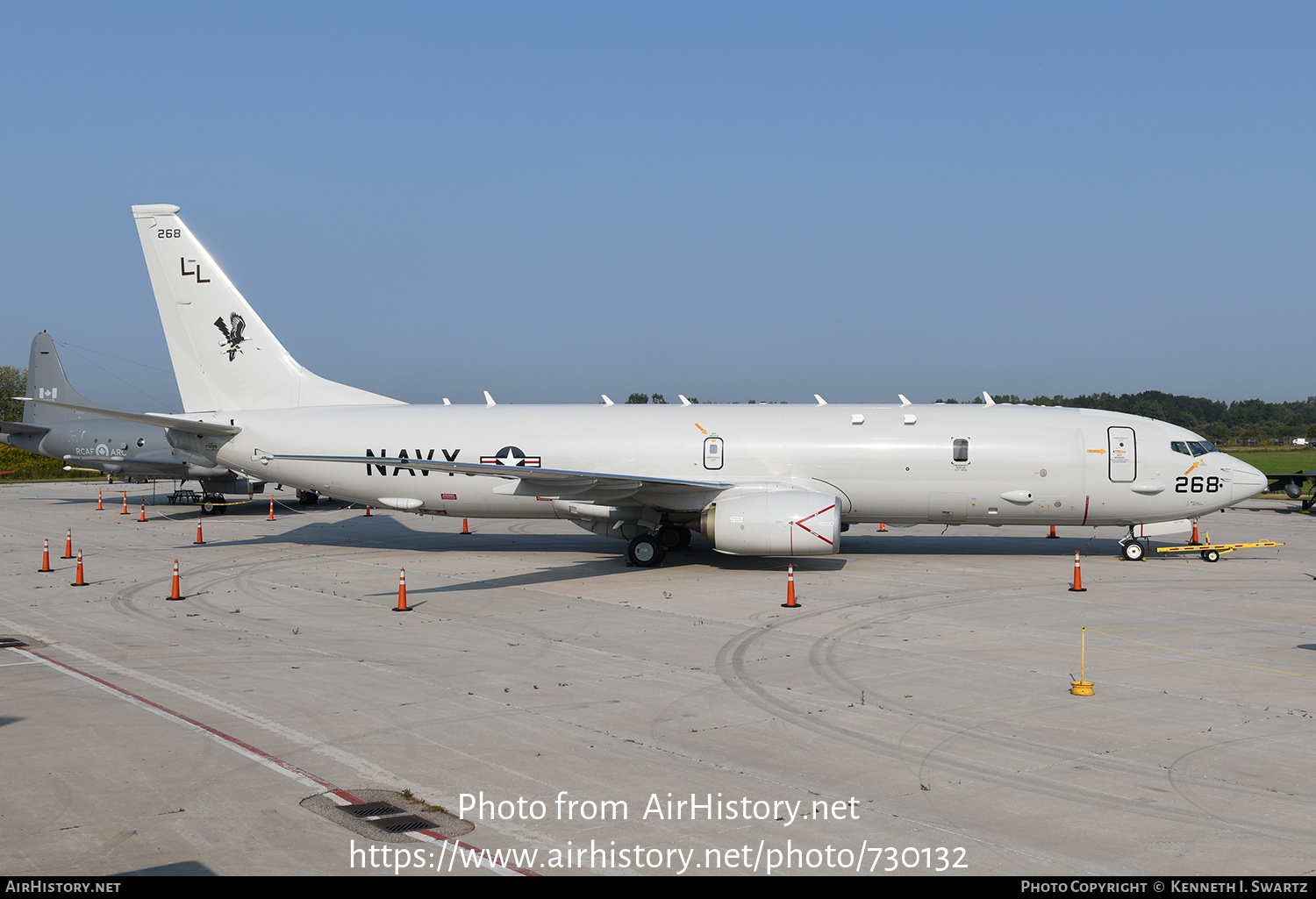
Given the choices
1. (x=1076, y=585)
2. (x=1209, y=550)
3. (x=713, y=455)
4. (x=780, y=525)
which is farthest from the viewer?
(x=1209, y=550)

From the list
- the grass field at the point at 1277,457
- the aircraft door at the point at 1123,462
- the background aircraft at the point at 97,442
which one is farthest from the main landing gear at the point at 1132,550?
the grass field at the point at 1277,457

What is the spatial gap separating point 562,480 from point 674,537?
15.1 ft

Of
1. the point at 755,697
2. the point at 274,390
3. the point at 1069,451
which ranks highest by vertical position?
the point at 274,390

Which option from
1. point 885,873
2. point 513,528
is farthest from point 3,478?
point 885,873

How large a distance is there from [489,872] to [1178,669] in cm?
1092

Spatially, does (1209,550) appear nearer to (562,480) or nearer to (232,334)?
(562,480)

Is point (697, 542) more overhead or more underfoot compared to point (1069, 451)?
more underfoot

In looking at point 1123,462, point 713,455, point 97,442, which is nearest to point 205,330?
point 713,455

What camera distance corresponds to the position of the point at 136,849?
764 cm

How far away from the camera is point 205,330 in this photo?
89.8ft

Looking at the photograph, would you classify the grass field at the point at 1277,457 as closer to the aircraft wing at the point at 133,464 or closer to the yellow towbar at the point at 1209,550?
the yellow towbar at the point at 1209,550

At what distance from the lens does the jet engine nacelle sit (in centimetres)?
2172

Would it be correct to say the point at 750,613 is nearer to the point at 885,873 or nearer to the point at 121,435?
the point at 885,873

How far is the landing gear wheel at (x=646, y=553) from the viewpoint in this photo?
2416 centimetres
